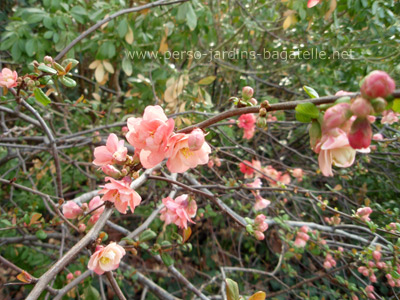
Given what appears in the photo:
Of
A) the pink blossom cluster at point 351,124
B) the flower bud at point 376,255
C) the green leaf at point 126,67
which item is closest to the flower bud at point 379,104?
the pink blossom cluster at point 351,124

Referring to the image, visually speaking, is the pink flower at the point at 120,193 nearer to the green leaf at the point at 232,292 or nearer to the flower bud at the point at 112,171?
the flower bud at the point at 112,171

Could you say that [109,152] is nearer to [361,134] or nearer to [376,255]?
[361,134]

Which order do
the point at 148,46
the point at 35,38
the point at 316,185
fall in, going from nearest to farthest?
the point at 35,38 → the point at 148,46 → the point at 316,185

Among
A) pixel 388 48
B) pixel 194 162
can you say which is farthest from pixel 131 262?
pixel 388 48

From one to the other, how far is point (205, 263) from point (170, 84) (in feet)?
4.95

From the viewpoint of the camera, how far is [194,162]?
1.46 ft

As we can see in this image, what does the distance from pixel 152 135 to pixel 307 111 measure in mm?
249

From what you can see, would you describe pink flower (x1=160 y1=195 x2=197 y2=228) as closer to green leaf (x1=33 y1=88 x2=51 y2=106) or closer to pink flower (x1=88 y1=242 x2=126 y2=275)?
pink flower (x1=88 y1=242 x2=126 y2=275)

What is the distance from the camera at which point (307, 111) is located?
357 millimetres

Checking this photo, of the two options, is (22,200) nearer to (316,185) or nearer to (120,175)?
(120,175)

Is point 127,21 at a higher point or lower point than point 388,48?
higher

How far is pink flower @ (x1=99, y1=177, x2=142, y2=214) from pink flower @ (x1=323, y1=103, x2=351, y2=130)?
0.37 m

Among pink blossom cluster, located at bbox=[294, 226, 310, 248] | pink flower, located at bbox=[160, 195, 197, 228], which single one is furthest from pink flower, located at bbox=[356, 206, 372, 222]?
pink flower, located at bbox=[160, 195, 197, 228]

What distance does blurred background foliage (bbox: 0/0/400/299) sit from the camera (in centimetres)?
130
